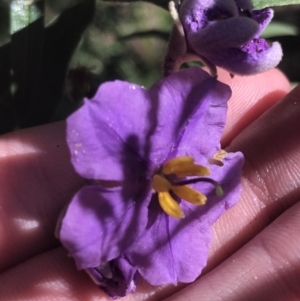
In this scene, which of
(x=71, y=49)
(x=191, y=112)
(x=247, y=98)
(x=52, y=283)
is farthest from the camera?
(x=247, y=98)

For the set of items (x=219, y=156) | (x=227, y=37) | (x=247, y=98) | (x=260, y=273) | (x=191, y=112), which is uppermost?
(x=227, y=37)

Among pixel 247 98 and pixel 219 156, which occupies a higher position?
pixel 219 156

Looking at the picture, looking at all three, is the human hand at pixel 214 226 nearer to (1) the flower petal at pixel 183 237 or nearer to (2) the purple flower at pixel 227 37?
(1) the flower petal at pixel 183 237

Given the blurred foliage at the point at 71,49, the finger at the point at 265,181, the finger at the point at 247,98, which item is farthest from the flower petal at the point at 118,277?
the finger at the point at 247,98

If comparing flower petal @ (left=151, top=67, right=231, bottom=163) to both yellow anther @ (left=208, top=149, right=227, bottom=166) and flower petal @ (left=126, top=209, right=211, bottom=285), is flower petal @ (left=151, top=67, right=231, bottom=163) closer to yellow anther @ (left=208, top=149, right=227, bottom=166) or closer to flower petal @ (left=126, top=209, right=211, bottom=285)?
yellow anther @ (left=208, top=149, right=227, bottom=166)

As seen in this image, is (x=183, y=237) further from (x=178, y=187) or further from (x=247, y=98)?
(x=247, y=98)

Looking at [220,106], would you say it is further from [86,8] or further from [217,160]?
[86,8]

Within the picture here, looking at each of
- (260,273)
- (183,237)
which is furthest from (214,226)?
(183,237)

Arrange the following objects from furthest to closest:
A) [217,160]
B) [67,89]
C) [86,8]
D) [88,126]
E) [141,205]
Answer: [67,89]
[86,8]
[217,160]
[141,205]
[88,126]

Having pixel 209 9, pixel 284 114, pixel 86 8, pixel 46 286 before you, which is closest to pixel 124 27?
pixel 86 8
